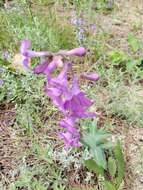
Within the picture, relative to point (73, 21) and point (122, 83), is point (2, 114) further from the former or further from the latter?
point (73, 21)

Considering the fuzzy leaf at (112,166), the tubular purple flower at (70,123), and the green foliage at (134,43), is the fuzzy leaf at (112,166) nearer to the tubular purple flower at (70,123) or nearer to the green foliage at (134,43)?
the tubular purple flower at (70,123)

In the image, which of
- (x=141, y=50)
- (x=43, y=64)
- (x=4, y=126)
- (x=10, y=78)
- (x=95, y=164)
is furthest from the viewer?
(x=141, y=50)

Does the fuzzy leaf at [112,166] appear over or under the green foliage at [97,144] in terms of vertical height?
under

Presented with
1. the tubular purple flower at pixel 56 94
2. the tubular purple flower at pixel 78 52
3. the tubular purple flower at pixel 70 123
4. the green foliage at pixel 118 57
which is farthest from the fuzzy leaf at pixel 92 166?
the green foliage at pixel 118 57

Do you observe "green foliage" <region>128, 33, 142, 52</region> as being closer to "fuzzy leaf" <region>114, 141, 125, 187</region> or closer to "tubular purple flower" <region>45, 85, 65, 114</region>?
"fuzzy leaf" <region>114, 141, 125, 187</region>

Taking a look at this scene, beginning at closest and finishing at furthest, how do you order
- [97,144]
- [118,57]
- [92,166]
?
1. [92,166]
2. [97,144]
3. [118,57]

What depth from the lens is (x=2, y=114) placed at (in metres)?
2.24

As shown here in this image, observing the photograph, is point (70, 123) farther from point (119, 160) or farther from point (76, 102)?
point (119, 160)

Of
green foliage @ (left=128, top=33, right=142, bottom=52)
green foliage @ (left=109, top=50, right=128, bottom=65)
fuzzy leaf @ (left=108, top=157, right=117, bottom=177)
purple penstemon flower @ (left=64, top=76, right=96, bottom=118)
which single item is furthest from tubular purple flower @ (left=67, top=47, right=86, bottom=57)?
green foliage @ (left=128, top=33, right=142, bottom=52)

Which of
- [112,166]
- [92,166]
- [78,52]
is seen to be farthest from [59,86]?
[112,166]

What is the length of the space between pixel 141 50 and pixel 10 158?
1.10m

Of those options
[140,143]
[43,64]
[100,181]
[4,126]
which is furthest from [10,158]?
[43,64]

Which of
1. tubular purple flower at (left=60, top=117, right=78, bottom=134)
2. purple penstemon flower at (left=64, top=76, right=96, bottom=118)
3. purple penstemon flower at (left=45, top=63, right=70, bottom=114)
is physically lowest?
tubular purple flower at (left=60, top=117, right=78, bottom=134)

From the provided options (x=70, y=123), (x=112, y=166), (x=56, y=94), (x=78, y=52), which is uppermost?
(x=78, y=52)
